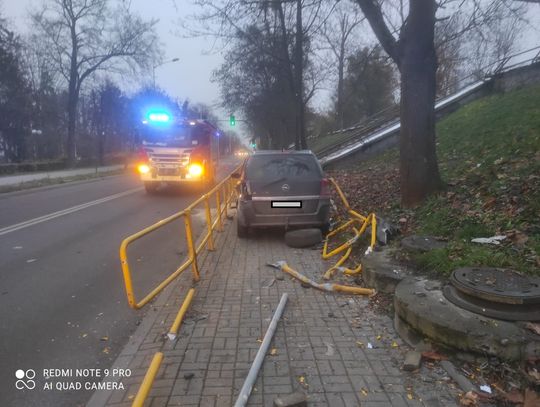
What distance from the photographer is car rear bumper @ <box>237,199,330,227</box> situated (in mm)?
7625

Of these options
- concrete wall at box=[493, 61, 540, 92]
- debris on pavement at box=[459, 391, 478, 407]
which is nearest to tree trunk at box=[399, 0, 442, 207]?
debris on pavement at box=[459, 391, 478, 407]

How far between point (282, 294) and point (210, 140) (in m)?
14.7

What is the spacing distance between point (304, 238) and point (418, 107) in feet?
10.3

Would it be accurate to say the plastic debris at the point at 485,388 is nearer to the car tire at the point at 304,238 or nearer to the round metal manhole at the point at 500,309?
the round metal manhole at the point at 500,309

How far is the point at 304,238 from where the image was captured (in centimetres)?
733

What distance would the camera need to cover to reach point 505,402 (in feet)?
9.30

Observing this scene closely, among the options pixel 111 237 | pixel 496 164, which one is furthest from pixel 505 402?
pixel 111 237

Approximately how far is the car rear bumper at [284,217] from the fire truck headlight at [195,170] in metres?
8.52

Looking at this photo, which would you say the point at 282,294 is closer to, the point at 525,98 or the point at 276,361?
the point at 276,361

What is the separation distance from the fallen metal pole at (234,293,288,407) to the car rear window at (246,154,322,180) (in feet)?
11.8

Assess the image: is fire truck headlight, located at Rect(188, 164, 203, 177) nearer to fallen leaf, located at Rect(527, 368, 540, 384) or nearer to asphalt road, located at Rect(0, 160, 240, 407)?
asphalt road, located at Rect(0, 160, 240, 407)

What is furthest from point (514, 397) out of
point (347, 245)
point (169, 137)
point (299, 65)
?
point (299, 65)

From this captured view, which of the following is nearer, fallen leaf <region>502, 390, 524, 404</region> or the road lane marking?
fallen leaf <region>502, 390, 524, 404</region>

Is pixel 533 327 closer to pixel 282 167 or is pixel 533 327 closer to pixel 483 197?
pixel 483 197
